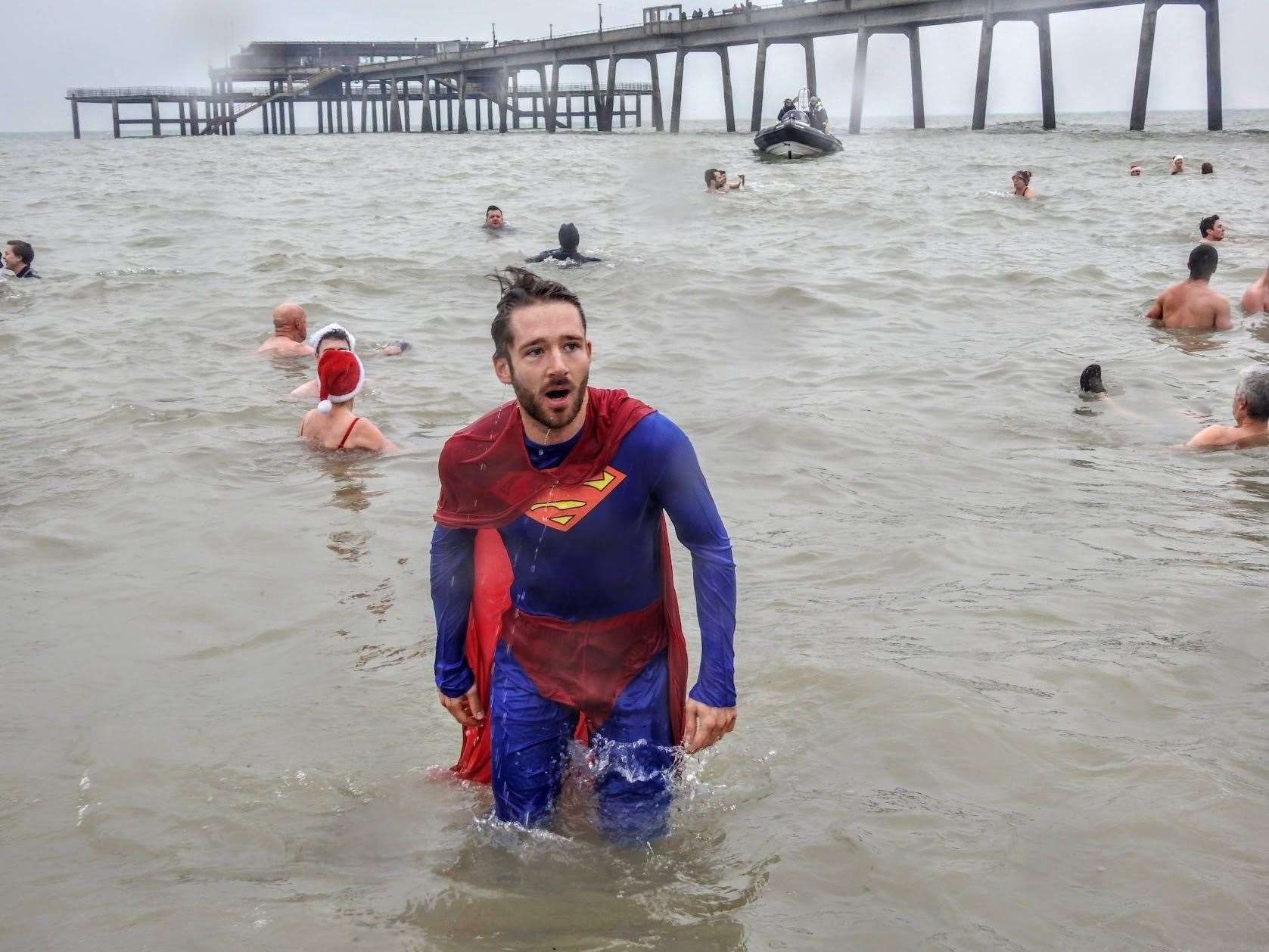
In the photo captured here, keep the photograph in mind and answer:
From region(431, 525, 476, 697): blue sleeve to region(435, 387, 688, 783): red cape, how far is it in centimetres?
5

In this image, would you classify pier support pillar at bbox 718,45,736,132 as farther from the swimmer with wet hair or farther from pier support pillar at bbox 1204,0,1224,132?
the swimmer with wet hair


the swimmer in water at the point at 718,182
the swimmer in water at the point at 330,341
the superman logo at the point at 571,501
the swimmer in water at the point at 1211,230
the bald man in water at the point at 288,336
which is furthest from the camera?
the swimmer in water at the point at 718,182

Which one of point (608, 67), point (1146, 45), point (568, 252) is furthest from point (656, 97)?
point (568, 252)

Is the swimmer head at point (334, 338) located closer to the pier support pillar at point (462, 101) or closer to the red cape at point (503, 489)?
the red cape at point (503, 489)

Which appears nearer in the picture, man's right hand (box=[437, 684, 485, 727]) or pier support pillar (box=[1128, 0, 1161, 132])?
man's right hand (box=[437, 684, 485, 727])

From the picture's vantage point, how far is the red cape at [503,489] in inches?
123

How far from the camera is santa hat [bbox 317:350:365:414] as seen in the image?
7785 mm

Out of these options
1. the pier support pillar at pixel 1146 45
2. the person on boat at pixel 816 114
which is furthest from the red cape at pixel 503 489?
the pier support pillar at pixel 1146 45

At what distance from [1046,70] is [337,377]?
37.9m

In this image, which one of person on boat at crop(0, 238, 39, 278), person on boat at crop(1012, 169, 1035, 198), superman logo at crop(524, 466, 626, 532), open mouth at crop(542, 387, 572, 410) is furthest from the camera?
person on boat at crop(1012, 169, 1035, 198)

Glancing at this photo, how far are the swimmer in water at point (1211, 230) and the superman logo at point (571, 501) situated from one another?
564 inches

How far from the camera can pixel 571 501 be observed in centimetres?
317

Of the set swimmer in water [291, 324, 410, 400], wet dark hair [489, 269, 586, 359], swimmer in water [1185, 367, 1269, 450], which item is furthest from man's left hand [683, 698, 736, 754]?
swimmer in water [1185, 367, 1269, 450]

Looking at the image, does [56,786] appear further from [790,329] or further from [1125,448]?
[790,329]
